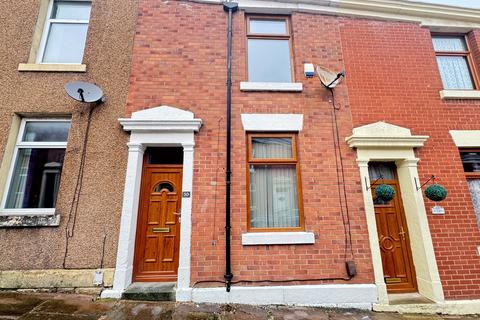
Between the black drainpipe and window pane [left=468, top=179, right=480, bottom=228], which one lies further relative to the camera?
window pane [left=468, top=179, right=480, bottom=228]

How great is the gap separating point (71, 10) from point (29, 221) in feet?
14.8

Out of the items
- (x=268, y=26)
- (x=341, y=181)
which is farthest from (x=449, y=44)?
(x=341, y=181)

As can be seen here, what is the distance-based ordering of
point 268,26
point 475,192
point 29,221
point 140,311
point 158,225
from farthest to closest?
1. point 268,26
2. point 475,192
3. point 158,225
4. point 29,221
5. point 140,311

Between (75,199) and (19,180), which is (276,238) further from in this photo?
(19,180)

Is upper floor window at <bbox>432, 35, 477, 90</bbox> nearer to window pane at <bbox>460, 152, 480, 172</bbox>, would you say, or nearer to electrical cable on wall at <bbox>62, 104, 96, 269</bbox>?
window pane at <bbox>460, 152, 480, 172</bbox>

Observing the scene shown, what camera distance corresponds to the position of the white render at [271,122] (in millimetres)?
4629

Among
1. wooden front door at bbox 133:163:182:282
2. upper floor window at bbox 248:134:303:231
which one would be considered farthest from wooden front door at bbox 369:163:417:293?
wooden front door at bbox 133:163:182:282

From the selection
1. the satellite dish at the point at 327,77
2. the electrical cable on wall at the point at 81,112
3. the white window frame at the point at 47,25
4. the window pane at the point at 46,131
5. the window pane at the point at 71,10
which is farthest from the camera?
the window pane at the point at 71,10

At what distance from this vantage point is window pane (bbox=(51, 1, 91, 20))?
5297mm

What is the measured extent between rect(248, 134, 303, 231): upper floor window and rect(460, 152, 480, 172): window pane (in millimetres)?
3417

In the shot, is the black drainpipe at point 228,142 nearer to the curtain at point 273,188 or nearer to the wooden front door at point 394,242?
the curtain at point 273,188

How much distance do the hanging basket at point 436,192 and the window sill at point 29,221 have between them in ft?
21.1

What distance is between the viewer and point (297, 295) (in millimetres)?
3955

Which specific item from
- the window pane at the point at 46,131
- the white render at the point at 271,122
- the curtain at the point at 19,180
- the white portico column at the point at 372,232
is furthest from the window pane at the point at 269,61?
the curtain at the point at 19,180
